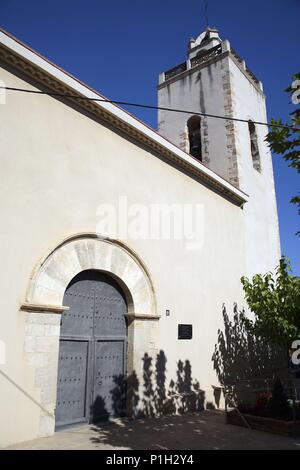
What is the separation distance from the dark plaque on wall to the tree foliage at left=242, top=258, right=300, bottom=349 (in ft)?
5.09

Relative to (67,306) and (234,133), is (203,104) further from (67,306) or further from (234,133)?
(67,306)

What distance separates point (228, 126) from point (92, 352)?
9606 mm

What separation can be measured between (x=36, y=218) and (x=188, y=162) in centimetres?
473

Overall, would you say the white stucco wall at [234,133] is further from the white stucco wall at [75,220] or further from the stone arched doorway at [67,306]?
the stone arched doorway at [67,306]

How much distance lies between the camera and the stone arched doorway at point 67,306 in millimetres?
5277

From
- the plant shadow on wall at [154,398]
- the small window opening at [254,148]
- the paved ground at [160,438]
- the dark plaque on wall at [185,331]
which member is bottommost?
the paved ground at [160,438]

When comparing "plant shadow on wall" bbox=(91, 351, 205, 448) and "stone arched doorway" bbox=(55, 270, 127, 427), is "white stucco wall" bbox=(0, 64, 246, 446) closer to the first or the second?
"plant shadow on wall" bbox=(91, 351, 205, 448)

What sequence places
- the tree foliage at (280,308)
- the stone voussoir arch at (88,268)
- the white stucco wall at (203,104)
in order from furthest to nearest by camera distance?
the white stucco wall at (203,104) → the tree foliage at (280,308) → the stone voussoir arch at (88,268)

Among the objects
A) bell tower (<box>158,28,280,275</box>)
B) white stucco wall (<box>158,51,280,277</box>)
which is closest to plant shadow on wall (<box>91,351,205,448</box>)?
white stucco wall (<box>158,51,280,277</box>)

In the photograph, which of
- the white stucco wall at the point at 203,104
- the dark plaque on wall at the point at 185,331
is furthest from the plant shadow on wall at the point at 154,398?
the white stucco wall at the point at 203,104

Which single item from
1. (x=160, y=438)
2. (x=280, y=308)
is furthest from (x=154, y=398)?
(x=280, y=308)

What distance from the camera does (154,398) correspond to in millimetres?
6992

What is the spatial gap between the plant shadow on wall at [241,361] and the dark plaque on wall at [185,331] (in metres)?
1.16

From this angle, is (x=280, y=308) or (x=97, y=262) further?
(x=280, y=308)
